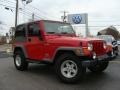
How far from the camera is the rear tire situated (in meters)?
11.0

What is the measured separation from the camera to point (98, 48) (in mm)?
8688

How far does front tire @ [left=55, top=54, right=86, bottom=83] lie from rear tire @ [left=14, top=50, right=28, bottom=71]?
2.63 metres

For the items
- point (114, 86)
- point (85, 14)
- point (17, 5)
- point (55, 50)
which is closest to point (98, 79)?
point (114, 86)

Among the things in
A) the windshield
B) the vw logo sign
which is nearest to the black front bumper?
the windshield

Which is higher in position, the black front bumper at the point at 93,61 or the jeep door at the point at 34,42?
the jeep door at the point at 34,42

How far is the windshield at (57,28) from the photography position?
980 centimetres

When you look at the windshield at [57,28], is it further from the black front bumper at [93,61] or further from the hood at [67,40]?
the black front bumper at [93,61]

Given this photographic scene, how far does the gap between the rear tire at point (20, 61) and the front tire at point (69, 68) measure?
8.64 feet

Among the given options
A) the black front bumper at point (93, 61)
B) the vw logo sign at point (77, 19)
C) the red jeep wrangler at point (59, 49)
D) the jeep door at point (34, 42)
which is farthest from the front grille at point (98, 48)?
the vw logo sign at point (77, 19)

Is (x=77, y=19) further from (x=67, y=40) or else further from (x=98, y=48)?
(x=67, y=40)

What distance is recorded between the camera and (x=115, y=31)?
122125mm

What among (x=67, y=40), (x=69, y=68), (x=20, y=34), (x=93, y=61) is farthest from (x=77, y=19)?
(x=93, y=61)

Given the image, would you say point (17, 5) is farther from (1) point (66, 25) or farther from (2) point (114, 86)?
(2) point (114, 86)

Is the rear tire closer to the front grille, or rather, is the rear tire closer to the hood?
the hood
